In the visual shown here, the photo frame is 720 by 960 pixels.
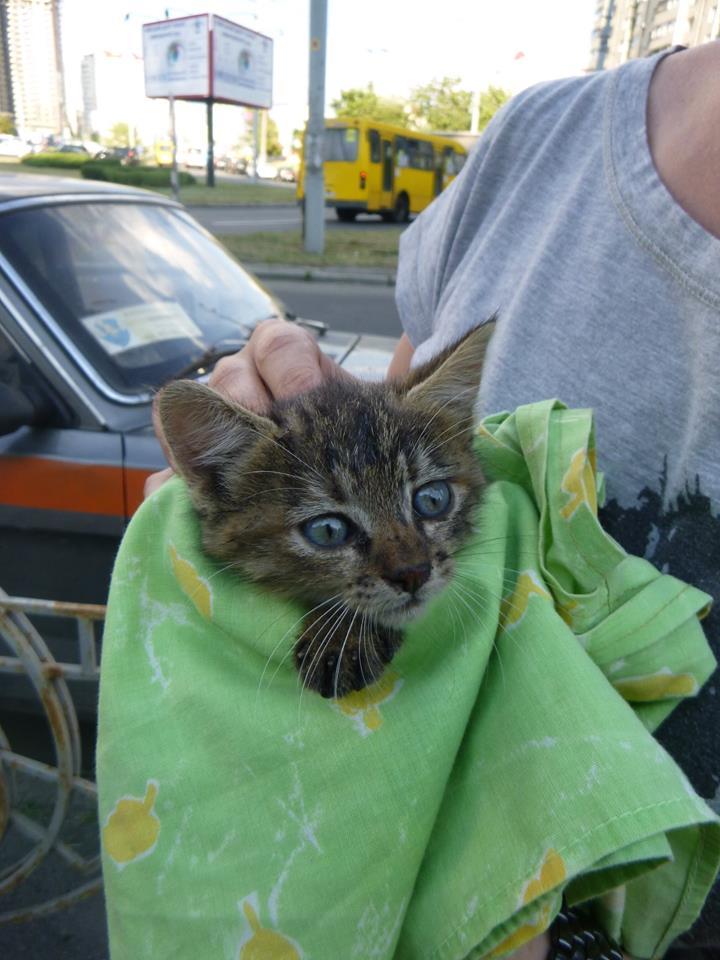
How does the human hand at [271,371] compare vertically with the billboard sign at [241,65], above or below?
below

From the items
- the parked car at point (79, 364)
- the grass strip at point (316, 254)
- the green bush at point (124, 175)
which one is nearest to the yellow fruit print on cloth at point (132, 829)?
the parked car at point (79, 364)

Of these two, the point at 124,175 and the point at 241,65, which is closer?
the point at 124,175

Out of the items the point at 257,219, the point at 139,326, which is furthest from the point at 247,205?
A: the point at 139,326

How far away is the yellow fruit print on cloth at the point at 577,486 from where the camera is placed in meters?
1.36

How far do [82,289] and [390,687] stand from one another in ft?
8.28

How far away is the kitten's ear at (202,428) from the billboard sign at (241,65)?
113 ft

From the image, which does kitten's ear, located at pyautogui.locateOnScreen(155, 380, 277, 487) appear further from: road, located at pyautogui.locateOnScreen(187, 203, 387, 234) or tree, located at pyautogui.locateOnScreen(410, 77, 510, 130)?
tree, located at pyautogui.locateOnScreen(410, 77, 510, 130)

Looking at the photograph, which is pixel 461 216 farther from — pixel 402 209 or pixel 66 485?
pixel 402 209

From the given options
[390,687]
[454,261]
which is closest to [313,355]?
[454,261]

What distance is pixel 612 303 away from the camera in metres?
1.63

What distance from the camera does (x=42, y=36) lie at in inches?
A: 719

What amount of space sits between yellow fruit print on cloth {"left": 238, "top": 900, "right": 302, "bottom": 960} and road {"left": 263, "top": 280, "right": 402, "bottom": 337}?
10933mm

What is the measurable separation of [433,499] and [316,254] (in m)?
17.9

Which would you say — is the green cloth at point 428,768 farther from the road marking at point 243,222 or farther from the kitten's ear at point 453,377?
the road marking at point 243,222
